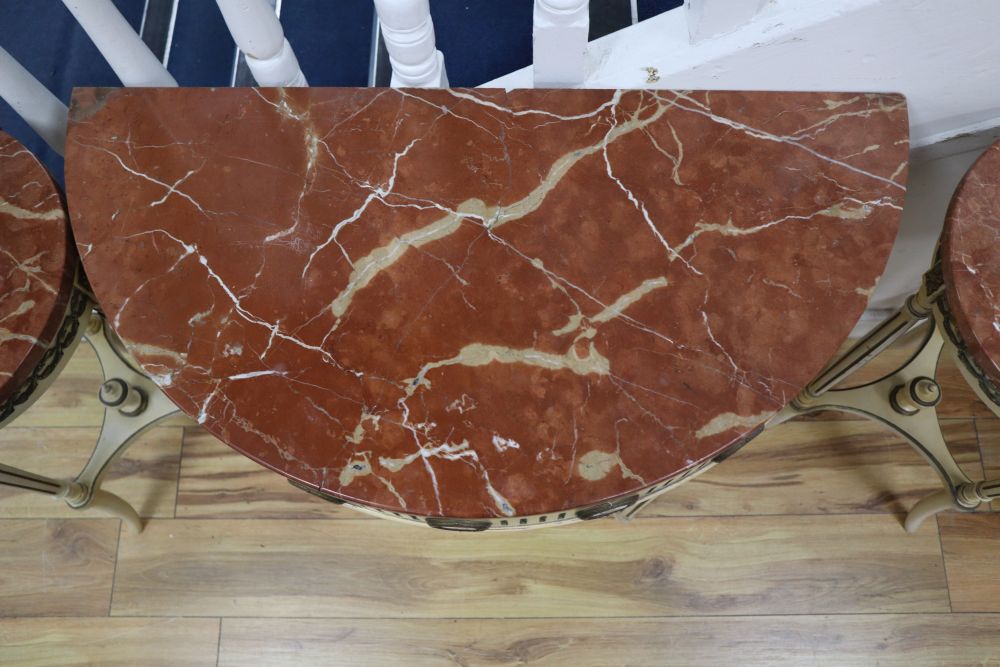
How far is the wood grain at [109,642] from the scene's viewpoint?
158 centimetres

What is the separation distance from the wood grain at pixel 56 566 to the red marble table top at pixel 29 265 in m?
0.72

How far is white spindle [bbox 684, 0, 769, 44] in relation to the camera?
3.23 feet

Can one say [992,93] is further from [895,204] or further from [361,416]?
[361,416]

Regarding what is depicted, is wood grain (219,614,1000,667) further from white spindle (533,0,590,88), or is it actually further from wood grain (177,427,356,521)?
white spindle (533,0,590,88)

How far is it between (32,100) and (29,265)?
0.30 meters

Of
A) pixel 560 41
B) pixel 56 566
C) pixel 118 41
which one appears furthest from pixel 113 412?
pixel 560 41

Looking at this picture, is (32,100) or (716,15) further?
(32,100)

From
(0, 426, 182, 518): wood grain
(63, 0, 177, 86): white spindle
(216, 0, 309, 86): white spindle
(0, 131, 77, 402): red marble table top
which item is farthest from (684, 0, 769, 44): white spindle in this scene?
(0, 426, 182, 518): wood grain

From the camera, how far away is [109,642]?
5.22 ft

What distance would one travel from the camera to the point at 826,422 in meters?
1.70

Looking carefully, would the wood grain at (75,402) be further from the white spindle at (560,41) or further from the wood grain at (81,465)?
the white spindle at (560,41)

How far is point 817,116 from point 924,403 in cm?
62

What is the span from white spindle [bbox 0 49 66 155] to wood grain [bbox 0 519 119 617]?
2.69ft

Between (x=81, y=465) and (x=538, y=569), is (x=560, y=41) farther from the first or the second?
(x=81, y=465)
